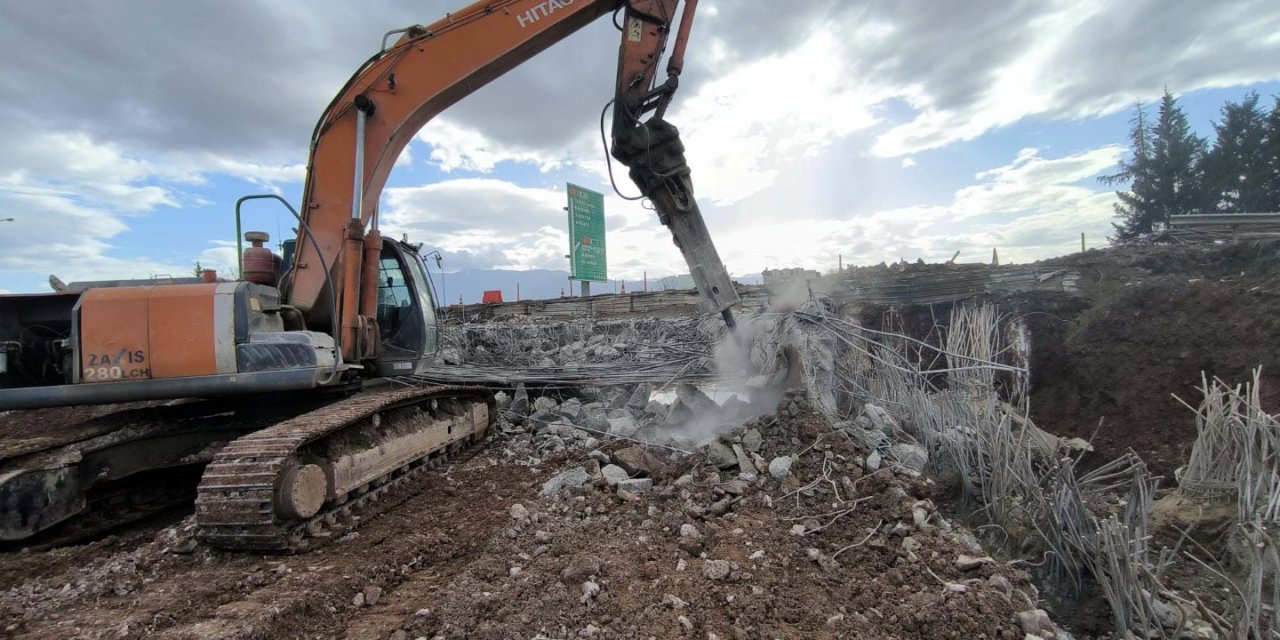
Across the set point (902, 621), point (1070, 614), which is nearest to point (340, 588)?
point (902, 621)

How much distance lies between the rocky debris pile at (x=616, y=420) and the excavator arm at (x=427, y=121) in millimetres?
974

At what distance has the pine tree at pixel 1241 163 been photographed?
25.7 m

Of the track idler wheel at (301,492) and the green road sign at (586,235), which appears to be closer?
the track idler wheel at (301,492)

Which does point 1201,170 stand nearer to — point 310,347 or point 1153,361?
point 1153,361

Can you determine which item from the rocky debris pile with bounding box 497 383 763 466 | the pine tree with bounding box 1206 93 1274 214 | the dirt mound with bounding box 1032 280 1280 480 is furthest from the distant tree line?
the rocky debris pile with bounding box 497 383 763 466

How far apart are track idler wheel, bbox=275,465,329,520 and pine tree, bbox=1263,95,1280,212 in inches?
1407

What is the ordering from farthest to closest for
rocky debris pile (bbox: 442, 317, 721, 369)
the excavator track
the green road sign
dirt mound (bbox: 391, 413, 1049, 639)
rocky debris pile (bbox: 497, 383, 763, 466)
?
1. the green road sign
2. rocky debris pile (bbox: 442, 317, 721, 369)
3. rocky debris pile (bbox: 497, 383, 763, 466)
4. the excavator track
5. dirt mound (bbox: 391, 413, 1049, 639)

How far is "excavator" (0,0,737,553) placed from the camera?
3475 mm

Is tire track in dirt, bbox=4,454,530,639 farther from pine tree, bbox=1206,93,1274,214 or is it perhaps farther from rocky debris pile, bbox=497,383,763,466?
pine tree, bbox=1206,93,1274,214

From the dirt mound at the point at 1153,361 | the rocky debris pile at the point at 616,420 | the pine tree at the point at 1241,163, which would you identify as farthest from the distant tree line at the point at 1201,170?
the rocky debris pile at the point at 616,420

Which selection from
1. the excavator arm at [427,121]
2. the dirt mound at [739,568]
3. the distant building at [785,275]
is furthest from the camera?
the distant building at [785,275]

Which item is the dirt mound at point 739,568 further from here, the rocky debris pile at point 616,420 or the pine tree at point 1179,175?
the pine tree at point 1179,175

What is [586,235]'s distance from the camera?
21.9 meters

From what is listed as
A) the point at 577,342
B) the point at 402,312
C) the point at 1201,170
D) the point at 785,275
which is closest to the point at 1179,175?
the point at 1201,170
